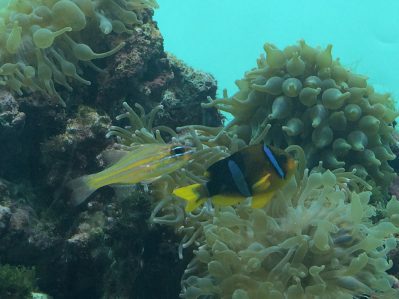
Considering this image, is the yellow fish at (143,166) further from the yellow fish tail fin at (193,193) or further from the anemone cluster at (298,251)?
the anemone cluster at (298,251)

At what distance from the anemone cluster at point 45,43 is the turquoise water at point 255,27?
69.1 m

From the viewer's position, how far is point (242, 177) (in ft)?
7.32

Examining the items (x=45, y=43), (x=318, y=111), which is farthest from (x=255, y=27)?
(x=45, y=43)

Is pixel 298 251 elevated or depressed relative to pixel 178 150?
depressed

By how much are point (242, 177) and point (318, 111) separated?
6.98 feet

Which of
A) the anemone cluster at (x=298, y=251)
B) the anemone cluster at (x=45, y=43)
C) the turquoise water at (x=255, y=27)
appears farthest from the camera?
the turquoise water at (x=255, y=27)

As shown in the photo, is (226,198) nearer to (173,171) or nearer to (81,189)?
(81,189)

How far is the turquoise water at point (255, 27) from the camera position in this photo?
79037 millimetres

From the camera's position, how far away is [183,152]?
2523 millimetres

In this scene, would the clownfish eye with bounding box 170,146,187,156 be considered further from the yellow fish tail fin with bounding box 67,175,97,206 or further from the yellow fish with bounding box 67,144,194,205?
the yellow fish tail fin with bounding box 67,175,97,206

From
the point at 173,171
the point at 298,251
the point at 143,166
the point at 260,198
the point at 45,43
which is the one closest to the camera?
the point at 260,198

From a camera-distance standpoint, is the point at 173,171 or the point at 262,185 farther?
the point at 173,171

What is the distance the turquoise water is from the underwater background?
225 ft

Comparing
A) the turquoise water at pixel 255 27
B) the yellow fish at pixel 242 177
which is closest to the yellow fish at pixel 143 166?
the yellow fish at pixel 242 177
